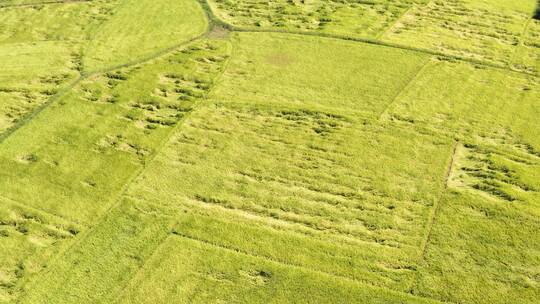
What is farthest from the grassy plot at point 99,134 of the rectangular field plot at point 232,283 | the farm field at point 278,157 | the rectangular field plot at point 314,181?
the rectangular field plot at point 232,283

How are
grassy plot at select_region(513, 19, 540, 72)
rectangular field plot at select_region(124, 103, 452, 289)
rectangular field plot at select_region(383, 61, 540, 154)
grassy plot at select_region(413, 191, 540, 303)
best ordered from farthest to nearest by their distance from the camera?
grassy plot at select_region(513, 19, 540, 72), rectangular field plot at select_region(383, 61, 540, 154), rectangular field plot at select_region(124, 103, 452, 289), grassy plot at select_region(413, 191, 540, 303)

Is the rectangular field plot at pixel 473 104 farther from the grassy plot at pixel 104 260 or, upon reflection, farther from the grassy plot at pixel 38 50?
the grassy plot at pixel 38 50

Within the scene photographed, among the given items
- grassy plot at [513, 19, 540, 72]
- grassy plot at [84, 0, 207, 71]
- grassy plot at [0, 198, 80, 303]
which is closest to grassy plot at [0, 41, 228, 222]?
grassy plot at [0, 198, 80, 303]

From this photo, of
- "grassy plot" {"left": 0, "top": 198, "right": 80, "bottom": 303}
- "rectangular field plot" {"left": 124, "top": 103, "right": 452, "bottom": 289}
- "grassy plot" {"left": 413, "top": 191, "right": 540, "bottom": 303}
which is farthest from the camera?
"rectangular field plot" {"left": 124, "top": 103, "right": 452, "bottom": 289}

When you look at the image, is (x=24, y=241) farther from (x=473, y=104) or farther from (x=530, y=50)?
(x=530, y=50)

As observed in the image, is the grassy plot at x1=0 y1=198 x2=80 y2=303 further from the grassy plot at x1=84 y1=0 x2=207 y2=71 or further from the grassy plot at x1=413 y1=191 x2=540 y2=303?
the grassy plot at x1=413 y1=191 x2=540 y2=303

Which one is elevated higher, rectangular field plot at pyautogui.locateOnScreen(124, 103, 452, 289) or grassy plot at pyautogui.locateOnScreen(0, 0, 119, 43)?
grassy plot at pyautogui.locateOnScreen(0, 0, 119, 43)
